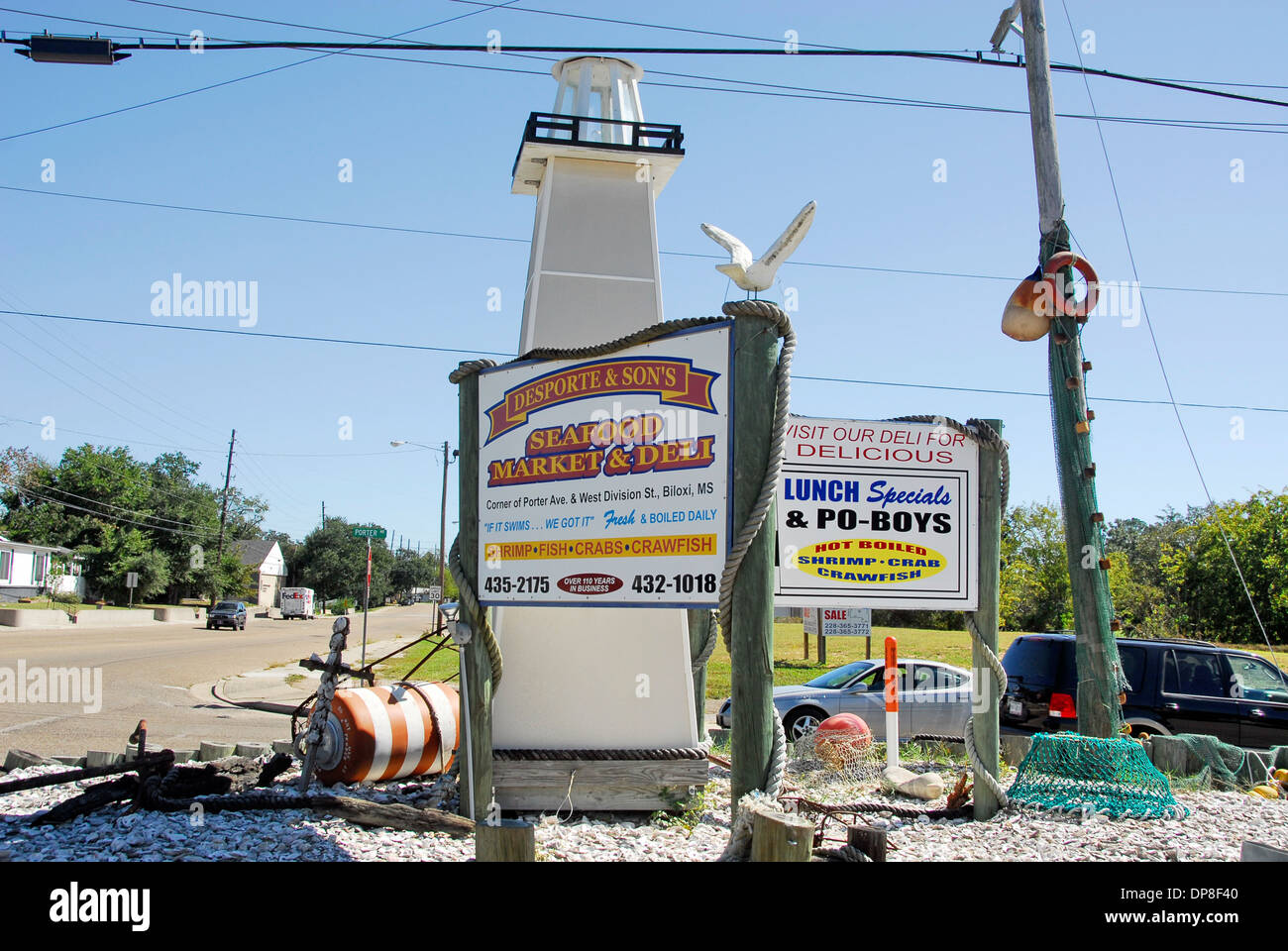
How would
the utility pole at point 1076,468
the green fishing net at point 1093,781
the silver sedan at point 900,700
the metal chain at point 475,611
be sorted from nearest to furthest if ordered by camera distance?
the metal chain at point 475,611 → the green fishing net at point 1093,781 → the utility pole at point 1076,468 → the silver sedan at point 900,700

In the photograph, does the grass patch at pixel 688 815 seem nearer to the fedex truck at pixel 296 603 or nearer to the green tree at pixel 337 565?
the fedex truck at pixel 296 603

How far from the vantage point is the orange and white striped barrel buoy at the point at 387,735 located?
23.5ft

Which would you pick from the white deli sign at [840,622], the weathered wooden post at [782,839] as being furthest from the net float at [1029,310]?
the white deli sign at [840,622]

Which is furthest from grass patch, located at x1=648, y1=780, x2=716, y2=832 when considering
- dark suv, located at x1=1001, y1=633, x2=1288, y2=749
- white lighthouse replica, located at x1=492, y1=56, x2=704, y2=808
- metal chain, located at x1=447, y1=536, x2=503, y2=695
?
dark suv, located at x1=1001, y1=633, x2=1288, y2=749

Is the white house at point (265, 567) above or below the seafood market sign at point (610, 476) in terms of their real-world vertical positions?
below

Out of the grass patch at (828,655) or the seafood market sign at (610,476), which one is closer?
the seafood market sign at (610,476)

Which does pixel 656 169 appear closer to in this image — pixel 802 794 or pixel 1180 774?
pixel 802 794

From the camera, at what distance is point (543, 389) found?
5949mm

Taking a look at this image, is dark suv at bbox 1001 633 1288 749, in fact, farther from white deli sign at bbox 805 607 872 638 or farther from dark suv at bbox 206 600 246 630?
dark suv at bbox 206 600 246 630

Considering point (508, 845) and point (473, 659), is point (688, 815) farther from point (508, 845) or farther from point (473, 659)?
point (508, 845)

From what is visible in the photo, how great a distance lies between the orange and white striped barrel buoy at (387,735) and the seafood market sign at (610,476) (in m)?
1.85
